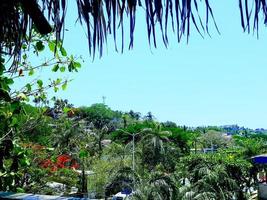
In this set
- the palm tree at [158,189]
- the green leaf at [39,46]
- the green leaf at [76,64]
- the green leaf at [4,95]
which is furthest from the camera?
the palm tree at [158,189]

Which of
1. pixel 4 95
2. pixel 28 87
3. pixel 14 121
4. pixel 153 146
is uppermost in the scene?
pixel 153 146

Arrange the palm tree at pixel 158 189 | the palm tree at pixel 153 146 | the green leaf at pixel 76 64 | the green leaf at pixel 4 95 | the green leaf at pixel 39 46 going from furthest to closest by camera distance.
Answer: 1. the palm tree at pixel 153 146
2. the palm tree at pixel 158 189
3. the green leaf at pixel 76 64
4. the green leaf at pixel 39 46
5. the green leaf at pixel 4 95

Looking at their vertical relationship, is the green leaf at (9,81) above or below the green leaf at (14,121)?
above

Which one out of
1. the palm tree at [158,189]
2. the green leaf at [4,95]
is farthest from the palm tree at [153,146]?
the green leaf at [4,95]

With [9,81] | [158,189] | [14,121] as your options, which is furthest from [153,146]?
[9,81]

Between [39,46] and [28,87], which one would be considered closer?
[39,46]

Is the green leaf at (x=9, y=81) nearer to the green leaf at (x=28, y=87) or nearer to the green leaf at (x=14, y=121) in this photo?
the green leaf at (x=14, y=121)

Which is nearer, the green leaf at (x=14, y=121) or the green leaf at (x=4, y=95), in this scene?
the green leaf at (x=4, y=95)

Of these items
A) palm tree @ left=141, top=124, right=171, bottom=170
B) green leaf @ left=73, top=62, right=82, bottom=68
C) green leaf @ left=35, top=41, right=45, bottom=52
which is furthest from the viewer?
palm tree @ left=141, top=124, right=171, bottom=170

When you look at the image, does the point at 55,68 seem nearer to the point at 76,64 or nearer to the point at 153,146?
the point at 76,64

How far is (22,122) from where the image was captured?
387cm

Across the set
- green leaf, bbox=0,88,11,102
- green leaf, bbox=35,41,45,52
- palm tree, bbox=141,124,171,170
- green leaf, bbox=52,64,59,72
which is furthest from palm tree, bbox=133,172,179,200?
palm tree, bbox=141,124,171,170

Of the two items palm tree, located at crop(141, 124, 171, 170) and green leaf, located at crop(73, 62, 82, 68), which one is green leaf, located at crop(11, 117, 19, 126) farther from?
palm tree, located at crop(141, 124, 171, 170)

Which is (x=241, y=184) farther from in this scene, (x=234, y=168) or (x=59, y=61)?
(x=59, y=61)
